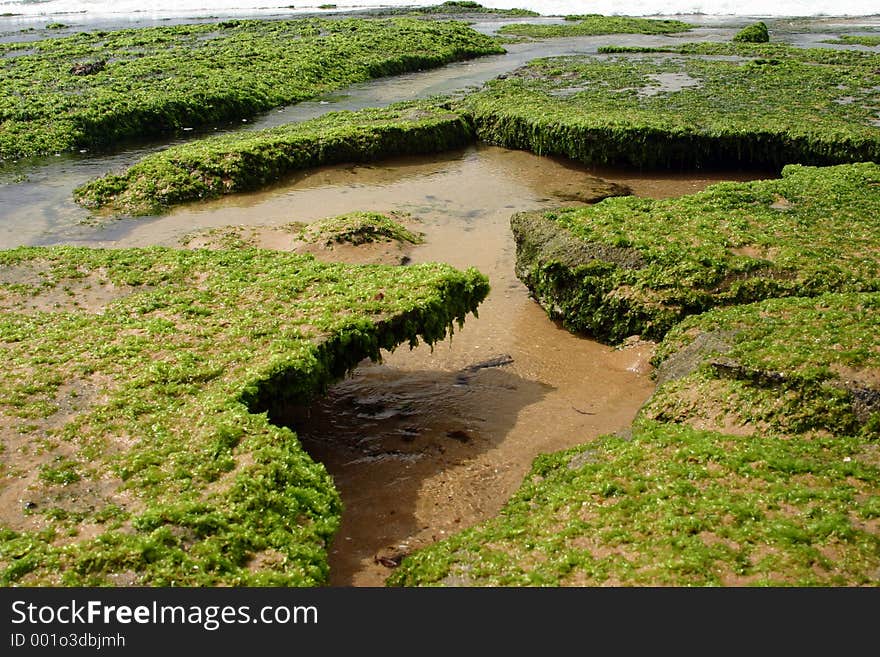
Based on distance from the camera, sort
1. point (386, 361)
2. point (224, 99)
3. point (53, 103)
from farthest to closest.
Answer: point (224, 99), point (53, 103), point (386, 361)

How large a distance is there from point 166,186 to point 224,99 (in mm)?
11149

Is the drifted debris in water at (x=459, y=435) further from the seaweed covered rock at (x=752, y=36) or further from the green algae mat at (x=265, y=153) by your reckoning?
the seaweed covered rock at (x=752, y=36)

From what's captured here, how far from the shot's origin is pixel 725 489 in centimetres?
844

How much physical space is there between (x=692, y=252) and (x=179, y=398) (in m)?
9.46

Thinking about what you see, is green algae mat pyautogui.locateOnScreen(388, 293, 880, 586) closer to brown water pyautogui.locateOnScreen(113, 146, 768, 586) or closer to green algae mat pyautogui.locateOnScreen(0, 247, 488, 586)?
brown water pyautogui.locateOnScreen(113, 146, 768, 586)

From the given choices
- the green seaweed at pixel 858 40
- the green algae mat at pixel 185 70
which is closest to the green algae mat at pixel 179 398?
the green algae mat at pixel 185 70

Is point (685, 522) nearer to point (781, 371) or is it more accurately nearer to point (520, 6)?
point (781, 371)

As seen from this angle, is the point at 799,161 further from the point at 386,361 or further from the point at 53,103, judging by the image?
the point at 53,103

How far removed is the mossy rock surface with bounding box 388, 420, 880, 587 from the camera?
7.23 metres

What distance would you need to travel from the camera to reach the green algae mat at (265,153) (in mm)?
21828

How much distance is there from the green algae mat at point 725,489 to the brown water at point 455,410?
2.89ft
